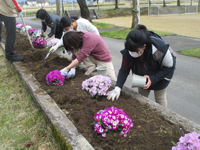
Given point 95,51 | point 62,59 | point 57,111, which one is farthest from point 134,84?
point 62,59

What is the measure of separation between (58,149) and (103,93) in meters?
0.90

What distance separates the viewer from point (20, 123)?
258 cm

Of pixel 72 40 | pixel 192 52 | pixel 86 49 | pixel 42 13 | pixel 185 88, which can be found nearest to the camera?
pixel 72 40

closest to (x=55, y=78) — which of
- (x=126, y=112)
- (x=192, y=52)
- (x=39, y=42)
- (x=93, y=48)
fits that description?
(x=93, y=48)

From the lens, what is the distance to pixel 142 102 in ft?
7.96

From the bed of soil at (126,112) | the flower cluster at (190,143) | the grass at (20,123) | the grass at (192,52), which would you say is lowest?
the grass at (20,123)

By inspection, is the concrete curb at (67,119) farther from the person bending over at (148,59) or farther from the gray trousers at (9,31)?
the gray trousers at (9,31)

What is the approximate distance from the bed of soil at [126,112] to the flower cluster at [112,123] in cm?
6

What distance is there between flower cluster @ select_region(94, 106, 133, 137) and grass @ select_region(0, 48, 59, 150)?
56cm

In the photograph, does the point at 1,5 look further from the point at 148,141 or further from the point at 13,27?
the point at 148,141

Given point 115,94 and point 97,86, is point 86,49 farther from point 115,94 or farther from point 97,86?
point 115,94

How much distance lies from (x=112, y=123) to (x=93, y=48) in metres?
1.59

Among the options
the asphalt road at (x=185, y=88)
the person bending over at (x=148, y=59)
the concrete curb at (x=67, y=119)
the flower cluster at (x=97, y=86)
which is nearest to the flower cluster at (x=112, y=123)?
the concrete curb at (x=67, y=119)

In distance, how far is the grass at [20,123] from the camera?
2.18 m
